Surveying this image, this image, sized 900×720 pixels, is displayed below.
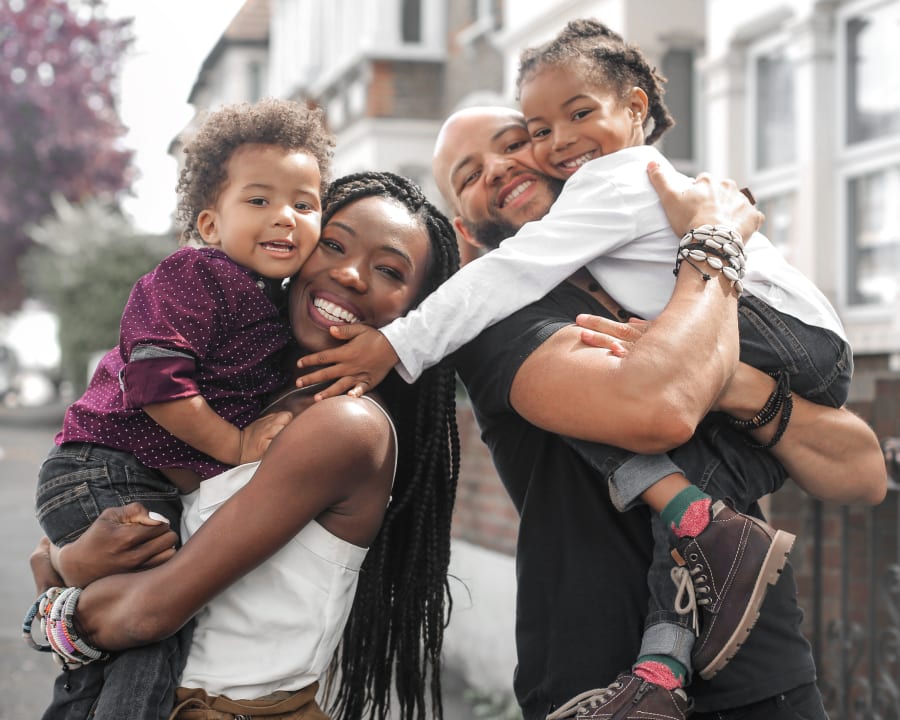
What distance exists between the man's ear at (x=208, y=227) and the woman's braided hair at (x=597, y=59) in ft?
2.87

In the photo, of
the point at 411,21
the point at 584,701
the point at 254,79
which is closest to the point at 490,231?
the point at 584,701

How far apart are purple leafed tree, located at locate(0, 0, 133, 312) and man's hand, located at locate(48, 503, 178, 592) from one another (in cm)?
2489

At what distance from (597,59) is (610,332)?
3.02 ft

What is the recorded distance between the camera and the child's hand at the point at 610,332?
7.35 feet

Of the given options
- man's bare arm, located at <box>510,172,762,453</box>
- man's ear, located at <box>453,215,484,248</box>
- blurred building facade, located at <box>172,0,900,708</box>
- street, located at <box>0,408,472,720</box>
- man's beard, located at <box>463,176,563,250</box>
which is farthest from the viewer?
blurred building facade, located at <box>172,0,900,708</box>

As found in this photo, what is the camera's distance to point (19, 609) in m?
7.62

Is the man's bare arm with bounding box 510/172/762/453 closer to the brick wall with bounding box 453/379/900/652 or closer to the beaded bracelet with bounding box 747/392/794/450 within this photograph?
the beaded bracelet with bounding box 747/392/794/450

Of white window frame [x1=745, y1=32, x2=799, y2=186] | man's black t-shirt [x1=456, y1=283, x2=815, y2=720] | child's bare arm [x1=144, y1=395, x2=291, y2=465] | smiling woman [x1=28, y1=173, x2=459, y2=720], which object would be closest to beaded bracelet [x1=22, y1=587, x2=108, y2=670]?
smiling woman [x1=28, y1=173, x2=459, y2=720]

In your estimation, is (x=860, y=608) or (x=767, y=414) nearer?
(x=767, y=414)

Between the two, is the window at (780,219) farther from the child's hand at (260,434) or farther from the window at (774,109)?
the child's hand at (260,434)

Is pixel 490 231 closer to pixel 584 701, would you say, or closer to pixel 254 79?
pixel 584 701

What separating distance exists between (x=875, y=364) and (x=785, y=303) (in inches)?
103

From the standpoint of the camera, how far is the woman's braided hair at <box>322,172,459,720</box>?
2.73 m

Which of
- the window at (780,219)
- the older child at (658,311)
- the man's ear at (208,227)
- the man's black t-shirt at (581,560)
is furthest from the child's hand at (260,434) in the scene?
the window at (780,219)
